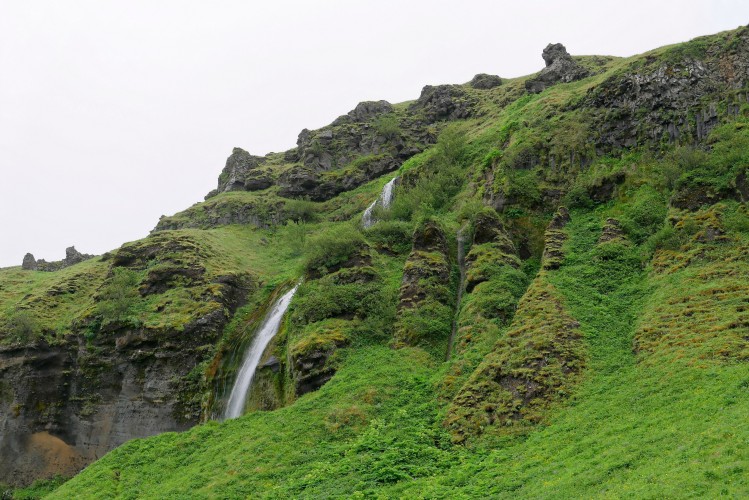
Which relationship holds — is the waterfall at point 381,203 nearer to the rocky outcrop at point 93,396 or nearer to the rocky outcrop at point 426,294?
the rocky outcrop at point 426,294

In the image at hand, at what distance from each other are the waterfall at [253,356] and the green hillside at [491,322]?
55.9 inches

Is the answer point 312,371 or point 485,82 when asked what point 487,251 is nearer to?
point 312,371

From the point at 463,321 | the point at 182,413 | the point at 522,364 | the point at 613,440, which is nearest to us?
the point at 613,440

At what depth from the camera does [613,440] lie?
714 inches

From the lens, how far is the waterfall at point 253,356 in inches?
1509

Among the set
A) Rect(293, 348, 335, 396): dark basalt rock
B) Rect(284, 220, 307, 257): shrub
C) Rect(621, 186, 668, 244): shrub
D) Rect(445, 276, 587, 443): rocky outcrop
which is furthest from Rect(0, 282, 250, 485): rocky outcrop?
Rect(621, 186, 668, 244): shrub

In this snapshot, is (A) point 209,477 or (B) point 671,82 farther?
(B) point 671,82

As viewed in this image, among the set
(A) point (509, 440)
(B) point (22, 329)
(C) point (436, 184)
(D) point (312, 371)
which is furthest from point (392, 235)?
(B) point (22, 329)

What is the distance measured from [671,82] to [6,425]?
203ft

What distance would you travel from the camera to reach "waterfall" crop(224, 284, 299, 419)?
38328 millimetres

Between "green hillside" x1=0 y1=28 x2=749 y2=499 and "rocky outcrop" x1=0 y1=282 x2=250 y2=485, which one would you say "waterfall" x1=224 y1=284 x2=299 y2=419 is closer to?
"green hillside" x1=0 y1=28 x2=749 y2=499

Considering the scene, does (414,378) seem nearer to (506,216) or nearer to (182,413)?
(506,216)

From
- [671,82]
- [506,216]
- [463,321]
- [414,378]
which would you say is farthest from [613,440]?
[671,82]

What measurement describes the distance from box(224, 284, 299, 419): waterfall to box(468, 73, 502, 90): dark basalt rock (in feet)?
237
